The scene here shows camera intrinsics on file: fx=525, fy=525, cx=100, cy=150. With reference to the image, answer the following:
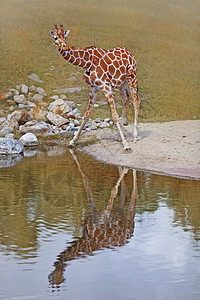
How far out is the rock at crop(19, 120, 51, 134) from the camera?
18453mm

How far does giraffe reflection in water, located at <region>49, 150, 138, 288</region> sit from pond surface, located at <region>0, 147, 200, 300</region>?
0.04ft

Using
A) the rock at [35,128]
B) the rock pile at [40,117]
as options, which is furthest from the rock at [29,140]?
the rock at [35,128]

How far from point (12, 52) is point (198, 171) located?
20.3 metres

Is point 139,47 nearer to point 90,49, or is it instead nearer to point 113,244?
point 90,49

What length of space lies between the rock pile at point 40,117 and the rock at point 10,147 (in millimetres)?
1387

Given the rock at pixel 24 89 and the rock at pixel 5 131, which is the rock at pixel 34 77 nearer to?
the rock at pixel 24 89

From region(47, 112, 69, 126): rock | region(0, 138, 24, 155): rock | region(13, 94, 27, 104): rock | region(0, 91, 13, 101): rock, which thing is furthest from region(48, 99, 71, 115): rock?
region(0, 138, 24, 155): rock

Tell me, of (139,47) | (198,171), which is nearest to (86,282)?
(198,171)

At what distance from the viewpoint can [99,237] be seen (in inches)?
275

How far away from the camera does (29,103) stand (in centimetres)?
2242

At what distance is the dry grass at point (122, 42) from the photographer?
2644 cm

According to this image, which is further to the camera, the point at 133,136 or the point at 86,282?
the point at 133,136

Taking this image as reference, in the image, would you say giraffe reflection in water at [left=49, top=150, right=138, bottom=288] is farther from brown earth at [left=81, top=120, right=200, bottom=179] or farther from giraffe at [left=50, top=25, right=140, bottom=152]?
giraffe at [left=50, top=25, right=140, bottom=152]

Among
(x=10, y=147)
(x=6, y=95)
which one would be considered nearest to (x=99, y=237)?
(x=10, y=147)
